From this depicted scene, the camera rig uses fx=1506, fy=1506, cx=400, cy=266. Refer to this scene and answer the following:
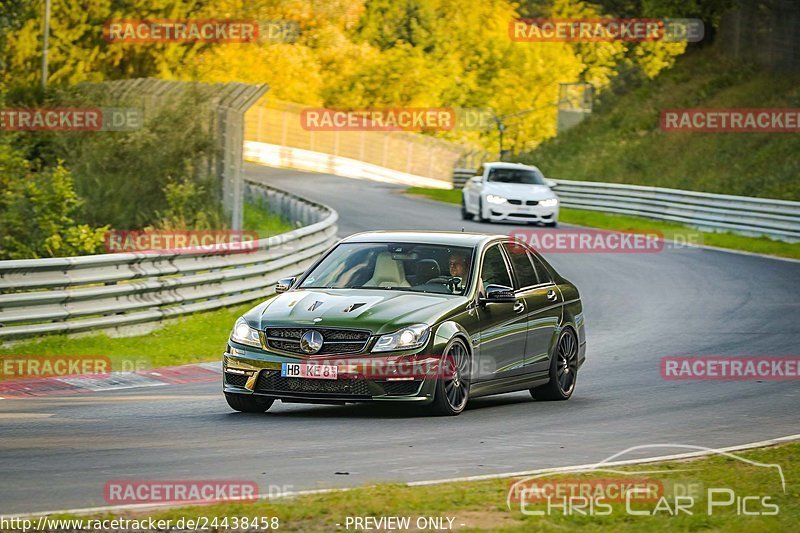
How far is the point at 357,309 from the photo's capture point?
456 inches

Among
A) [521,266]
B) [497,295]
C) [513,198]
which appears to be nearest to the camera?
[497,295]

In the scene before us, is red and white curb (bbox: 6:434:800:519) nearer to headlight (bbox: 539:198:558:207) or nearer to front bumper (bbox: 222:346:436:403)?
front bumper (bbox: 222:346:436:403)

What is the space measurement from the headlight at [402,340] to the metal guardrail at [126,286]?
546 centimetres

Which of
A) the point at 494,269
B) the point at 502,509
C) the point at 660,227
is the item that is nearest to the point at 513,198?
the point at 660,227

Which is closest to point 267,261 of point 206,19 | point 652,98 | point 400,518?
point 400,518

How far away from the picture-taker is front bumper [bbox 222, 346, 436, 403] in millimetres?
11297

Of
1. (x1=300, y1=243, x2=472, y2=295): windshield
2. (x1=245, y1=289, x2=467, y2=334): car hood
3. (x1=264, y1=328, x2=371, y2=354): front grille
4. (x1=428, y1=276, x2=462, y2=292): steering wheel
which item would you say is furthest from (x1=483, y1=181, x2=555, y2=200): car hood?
(x1=264, y1=328, x2=371, y2=354): front grille

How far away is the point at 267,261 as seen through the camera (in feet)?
69.3

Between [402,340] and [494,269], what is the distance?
1.82 m

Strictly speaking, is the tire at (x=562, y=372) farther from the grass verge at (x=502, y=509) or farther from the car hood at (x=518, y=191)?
the car hood at (x=518, y=191)

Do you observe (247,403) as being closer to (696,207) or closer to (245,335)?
(245,335)

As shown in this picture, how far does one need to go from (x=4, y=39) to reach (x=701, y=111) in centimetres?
2372

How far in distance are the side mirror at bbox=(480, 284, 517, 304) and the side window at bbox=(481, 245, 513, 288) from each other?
0.19 meters

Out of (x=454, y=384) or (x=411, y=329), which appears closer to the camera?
(x=411, y=329)
